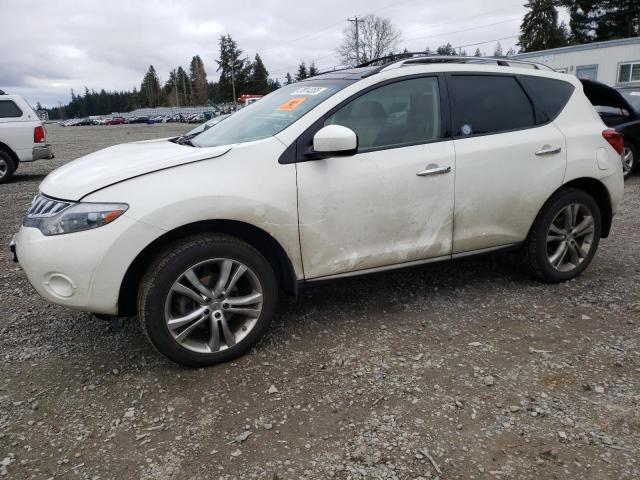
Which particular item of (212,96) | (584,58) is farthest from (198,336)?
(212,96)

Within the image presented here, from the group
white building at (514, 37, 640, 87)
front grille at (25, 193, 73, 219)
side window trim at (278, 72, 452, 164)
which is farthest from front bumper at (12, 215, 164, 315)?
white building at (514, 37, 640, 87)

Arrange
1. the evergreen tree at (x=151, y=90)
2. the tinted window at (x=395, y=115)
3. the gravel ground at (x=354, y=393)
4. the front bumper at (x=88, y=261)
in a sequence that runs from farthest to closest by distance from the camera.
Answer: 1. the evergreen tree at (x=151, y=90)
2. the tinted window at (x=395, y=115)
3. the front bumper at (x=88, y=261)
4. the gravel ground at (x=354, y=393)

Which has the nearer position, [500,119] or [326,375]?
[326,375]

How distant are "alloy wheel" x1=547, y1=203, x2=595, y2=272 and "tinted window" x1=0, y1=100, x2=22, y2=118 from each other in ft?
35.4

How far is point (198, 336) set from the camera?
2975 mm

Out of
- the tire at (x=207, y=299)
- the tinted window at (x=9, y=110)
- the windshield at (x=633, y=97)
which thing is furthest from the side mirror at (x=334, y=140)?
the tinted window at (x=9, y=110)

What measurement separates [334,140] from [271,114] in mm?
803

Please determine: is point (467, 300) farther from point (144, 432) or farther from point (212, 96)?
point (212, 96)

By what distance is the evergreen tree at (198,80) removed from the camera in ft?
391

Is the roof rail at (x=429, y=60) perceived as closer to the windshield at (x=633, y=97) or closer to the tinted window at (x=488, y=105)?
the tinted window at (x=488, y=105)

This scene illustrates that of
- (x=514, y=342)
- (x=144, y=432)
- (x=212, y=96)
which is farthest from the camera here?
(x=212, y=96)

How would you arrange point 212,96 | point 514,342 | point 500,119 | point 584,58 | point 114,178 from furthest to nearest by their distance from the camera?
1. point 212,96
2. point 584,58
3. point 500,119
4. point 514,342
5. point 114,178

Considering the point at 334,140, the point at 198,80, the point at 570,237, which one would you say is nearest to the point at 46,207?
the point at 334,140

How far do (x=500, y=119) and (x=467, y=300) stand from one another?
135cm
